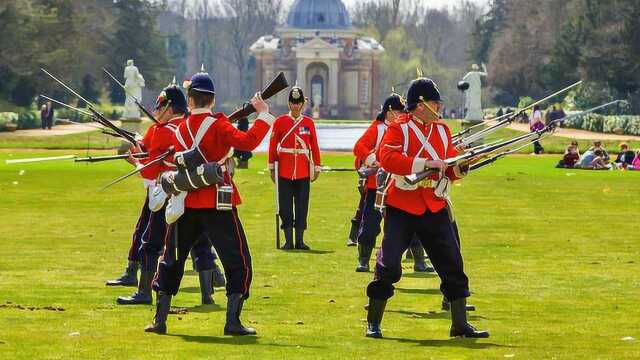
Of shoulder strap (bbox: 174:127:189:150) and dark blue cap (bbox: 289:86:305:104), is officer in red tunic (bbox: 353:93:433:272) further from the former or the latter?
shoulder strap (bbox: 174:127:189:150)

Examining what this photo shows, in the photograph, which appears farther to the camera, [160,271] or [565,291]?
[565,291]

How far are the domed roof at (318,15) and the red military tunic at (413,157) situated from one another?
156780 millimetres

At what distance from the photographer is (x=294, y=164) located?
20.9 metres

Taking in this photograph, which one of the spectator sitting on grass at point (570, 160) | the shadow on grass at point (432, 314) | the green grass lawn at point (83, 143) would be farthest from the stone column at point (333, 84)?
the shadow on grass at point (432, 314)

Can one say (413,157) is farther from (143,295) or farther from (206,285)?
(143,295)

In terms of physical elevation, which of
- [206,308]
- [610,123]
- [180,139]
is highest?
[180,139]

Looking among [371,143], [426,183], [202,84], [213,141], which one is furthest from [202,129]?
[371,143]

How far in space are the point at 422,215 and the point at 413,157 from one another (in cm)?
45

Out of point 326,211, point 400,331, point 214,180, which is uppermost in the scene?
point 214,180

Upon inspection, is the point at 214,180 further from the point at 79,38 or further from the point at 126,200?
the point at 79,38

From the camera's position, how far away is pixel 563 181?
122 ft

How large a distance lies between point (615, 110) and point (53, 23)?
31.4 meters

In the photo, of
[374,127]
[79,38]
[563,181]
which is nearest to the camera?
[374,127]

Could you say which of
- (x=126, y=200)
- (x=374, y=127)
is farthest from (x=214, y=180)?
(x=126, y=200)
